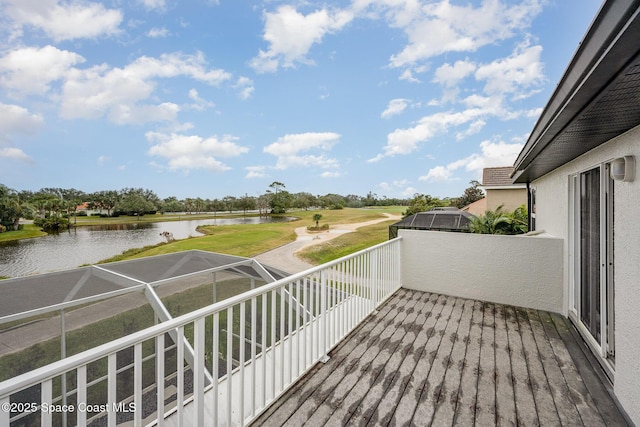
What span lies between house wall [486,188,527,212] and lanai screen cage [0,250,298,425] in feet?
36.7

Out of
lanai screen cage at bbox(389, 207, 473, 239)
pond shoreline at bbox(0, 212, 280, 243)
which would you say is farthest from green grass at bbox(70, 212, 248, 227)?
lanai screen cage at bbox(389, 207, 473, 239)

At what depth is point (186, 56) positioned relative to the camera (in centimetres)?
2244

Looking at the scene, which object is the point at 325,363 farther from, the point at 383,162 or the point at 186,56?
the point at 383,162

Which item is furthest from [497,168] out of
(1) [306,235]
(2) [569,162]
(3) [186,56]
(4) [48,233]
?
(4) [48,233]

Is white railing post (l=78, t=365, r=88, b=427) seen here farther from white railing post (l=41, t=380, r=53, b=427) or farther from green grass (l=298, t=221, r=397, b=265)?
green grass (l=298, t=221, r=397, b=265)

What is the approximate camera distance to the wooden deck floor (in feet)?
6.30

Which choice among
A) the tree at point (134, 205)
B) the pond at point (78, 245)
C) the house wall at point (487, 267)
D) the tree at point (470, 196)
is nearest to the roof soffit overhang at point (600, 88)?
the house wall at point (487, 267)

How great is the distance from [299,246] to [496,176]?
621 inches

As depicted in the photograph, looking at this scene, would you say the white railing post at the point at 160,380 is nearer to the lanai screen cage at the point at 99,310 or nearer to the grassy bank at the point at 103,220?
the lanai screen cage at the point at 99,310

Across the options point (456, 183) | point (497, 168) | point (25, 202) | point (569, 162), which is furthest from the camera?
point (456, 183)

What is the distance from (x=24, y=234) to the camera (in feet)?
50.6

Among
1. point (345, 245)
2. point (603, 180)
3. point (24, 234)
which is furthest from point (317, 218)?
point (603, 180)

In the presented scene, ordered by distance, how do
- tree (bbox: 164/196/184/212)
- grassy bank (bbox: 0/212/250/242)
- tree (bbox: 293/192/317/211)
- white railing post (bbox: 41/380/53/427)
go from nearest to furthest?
1. white railing post (bbox: 41/380/53/427)
2. grassy bank (bbox: 0/212/250/242)
3. tree (bbox: 164/196/184/212)
4. tree (bbox: 293/192/317/211)

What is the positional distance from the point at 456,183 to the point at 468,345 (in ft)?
89.3
